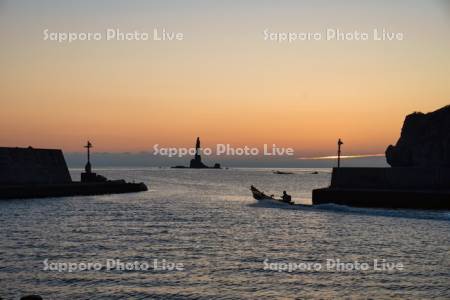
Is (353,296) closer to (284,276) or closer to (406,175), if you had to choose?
(284,276)

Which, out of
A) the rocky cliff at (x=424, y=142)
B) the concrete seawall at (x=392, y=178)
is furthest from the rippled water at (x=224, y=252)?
the rocky cliff at (x=424, y=142)

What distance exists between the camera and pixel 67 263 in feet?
82.0

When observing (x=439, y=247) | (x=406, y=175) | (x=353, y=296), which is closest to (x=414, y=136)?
(x=406, y=175)

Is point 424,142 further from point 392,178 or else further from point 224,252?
point 224,252

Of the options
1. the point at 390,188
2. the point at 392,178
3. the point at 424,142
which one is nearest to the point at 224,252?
the point at 390,188

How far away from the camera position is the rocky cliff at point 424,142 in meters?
87.8

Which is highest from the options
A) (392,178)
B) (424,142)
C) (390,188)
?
(424,142)

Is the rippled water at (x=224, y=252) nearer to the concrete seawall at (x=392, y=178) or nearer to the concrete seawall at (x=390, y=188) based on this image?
the concrete seawall at (x=390, y=188)

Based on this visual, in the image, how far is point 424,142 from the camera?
92438 mm

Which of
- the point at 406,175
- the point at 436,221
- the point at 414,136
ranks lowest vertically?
the point at 436,221

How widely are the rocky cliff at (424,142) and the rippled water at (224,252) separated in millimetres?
39869

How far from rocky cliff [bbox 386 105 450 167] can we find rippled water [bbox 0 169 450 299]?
39.9 metres

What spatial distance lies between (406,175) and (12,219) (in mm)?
44373

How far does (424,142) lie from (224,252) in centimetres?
7338
